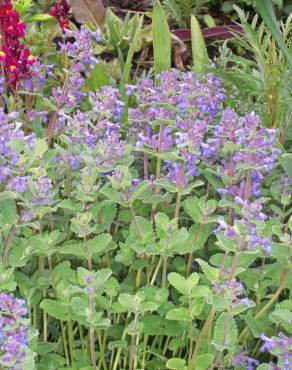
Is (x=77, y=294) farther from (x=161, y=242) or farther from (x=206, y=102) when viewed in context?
(x=206, y=102)

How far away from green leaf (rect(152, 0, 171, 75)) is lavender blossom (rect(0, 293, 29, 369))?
140 centimetres

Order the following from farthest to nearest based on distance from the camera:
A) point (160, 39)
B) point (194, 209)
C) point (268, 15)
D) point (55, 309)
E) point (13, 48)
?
point (160, 39) < point (13, 48) < point (268, 15) < point (194, 209) < point (55, 309)

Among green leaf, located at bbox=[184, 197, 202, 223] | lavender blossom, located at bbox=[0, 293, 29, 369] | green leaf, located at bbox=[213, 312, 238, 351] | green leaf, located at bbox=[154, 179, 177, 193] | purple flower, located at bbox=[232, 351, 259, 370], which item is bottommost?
purple flower, located at bbox=[232, 351, 259, 370]

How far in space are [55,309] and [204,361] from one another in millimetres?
352

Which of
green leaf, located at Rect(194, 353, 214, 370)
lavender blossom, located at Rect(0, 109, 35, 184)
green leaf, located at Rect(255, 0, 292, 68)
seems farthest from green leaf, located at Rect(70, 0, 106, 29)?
green leaf, located at Rect(194, 353, 214, 370)

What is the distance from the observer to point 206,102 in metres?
2.13

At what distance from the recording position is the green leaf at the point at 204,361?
5.35 ft

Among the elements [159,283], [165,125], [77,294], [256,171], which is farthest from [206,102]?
[77,294]

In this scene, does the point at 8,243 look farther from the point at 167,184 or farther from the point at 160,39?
the point at 160,39

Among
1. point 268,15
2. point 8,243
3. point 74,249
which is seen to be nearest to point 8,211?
point 8,243

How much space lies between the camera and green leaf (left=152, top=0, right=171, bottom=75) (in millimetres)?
2607

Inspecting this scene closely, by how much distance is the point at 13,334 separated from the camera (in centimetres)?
142

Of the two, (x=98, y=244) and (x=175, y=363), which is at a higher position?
(x=98, y=244)

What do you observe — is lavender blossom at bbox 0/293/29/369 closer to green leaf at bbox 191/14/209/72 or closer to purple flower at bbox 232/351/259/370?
purple flower at bbox 232/351/259/370
